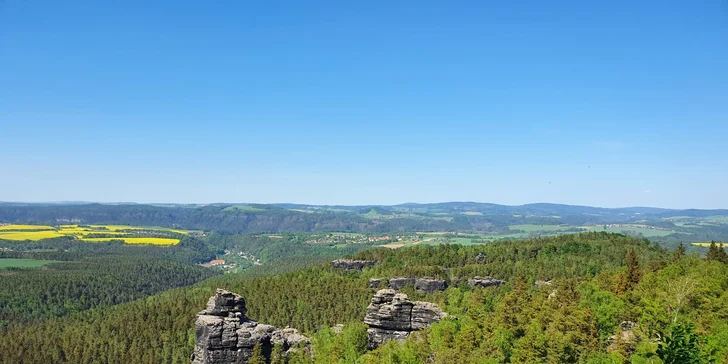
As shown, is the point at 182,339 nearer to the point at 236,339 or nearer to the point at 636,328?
the point at 236,339

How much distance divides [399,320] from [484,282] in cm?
5122

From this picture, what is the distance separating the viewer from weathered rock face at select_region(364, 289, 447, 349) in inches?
3115

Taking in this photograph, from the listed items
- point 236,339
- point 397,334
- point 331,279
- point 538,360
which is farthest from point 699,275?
point 331,279

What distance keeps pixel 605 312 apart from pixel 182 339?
89020mm

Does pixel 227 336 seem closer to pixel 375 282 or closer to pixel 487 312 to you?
pixel 487 312

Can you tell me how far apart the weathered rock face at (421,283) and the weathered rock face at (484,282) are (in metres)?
7.38

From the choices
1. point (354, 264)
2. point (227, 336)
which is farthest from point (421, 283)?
point (227, 336)

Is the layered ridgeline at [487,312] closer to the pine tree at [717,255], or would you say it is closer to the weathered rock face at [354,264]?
the weathered rock face at [354,264]

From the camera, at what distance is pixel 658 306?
5384 centimetres

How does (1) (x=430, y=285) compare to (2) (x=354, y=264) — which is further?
(2) (x=354, y=264)

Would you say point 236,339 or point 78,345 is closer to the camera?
point 236,339

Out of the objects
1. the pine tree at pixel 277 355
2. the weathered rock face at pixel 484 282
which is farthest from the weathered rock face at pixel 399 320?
the weathered rock face at pixel 484 282

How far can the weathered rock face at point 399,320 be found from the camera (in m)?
79.1

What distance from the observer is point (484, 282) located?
124 meters
